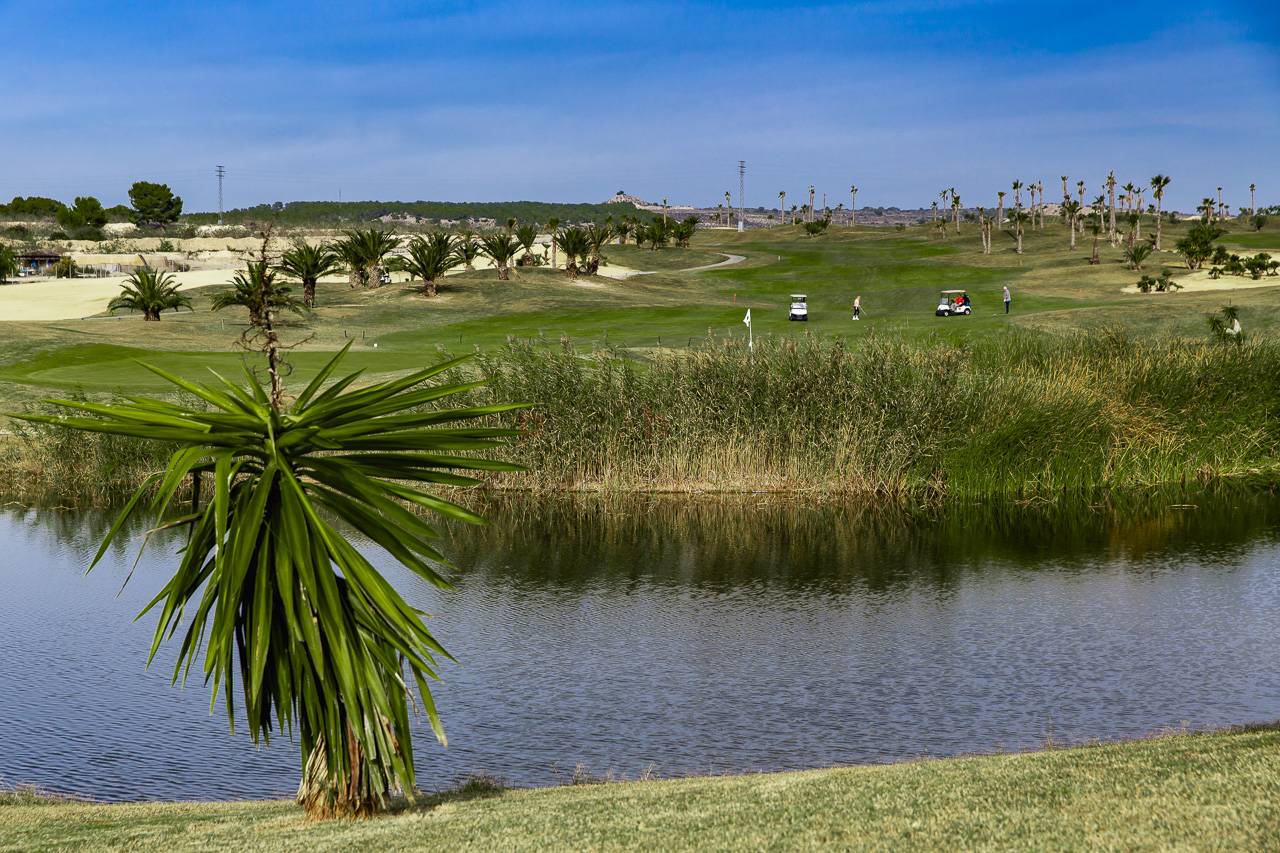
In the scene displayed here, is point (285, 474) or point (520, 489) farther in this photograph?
point (520, 489)

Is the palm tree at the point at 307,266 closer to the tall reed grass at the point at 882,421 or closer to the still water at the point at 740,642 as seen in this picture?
the tall reed grass at the point at 882,421

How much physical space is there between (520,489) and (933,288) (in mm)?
54381

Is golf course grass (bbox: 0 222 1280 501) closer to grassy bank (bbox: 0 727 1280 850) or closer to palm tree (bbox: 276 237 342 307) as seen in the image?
grassy bank (bbox: 0 727 1280 850)

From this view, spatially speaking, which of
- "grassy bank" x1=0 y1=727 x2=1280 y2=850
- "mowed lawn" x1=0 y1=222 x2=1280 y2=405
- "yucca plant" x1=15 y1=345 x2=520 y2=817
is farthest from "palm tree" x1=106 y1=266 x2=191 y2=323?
"yucca plant" x1=15 y1=345 x2=520 y2=817

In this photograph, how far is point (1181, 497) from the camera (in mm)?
25453

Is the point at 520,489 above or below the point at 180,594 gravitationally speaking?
below

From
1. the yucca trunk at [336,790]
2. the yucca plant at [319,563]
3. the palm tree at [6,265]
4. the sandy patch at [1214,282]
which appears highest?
the palm tree at [6,265]

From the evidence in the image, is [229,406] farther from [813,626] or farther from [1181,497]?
[1181,497]

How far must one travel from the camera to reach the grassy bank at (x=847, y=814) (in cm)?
665

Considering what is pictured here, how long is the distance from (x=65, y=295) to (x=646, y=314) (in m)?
32.6

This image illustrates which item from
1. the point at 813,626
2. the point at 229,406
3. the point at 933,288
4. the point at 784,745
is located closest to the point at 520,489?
the point at 813,626

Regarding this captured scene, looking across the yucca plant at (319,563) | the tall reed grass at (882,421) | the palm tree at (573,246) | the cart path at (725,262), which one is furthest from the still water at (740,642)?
the cart path at (725,262)

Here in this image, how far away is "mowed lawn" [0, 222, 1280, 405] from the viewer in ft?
134

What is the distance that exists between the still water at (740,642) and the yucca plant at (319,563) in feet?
10.8
